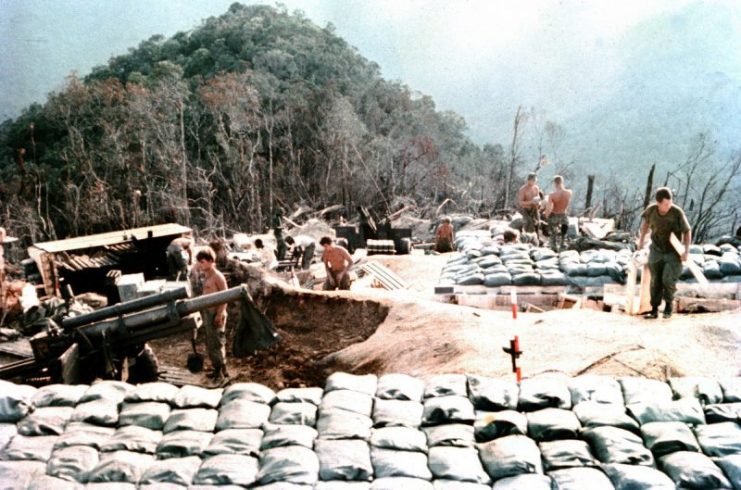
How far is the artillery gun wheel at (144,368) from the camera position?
7.94 metres

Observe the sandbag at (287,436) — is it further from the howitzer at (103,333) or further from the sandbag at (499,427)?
the howitzer at (103,333)

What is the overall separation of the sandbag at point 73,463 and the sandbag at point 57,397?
56cm

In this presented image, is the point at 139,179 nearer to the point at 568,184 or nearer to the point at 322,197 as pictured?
the point at 322,197

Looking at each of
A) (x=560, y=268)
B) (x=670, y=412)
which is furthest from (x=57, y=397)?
(x=560, y=268)

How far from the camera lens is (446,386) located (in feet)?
15.1

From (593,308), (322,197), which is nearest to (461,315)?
(593,308)

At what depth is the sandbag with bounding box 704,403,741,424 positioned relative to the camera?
13.6 ft

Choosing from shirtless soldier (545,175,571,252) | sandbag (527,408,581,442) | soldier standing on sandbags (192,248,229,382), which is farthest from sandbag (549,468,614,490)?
shirtless soldier (545,175,571,252)

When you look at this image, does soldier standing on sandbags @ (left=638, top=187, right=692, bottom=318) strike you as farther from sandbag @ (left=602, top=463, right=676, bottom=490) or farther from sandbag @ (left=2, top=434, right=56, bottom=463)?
sandbag @ (left=2, top=434, right=56, bottom=463)

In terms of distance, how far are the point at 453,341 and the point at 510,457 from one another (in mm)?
4418

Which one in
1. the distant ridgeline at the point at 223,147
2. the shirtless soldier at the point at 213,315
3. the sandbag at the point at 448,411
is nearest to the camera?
the sandbag at the point at 448,411

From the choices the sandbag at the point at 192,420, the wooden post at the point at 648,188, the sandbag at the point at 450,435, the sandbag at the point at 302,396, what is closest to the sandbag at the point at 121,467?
the sandbag at the point at 192,420

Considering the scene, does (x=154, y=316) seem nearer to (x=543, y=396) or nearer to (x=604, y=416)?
(x=543, y=396)

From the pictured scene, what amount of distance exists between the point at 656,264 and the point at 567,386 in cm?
432
